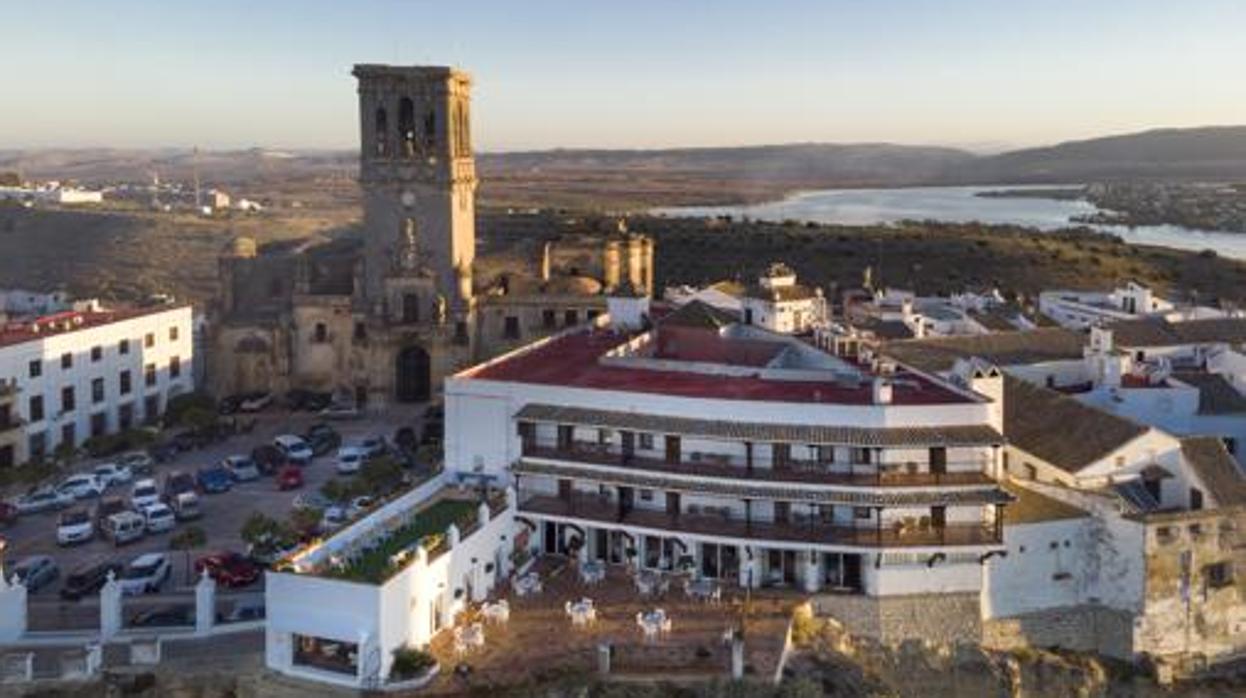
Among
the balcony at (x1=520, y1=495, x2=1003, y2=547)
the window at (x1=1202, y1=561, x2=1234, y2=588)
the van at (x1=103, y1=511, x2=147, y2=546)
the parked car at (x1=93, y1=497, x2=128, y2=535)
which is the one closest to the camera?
the balcony at (x1=520, y1=495, x2=1003, y2=547)

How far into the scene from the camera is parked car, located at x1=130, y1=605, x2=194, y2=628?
26562mm

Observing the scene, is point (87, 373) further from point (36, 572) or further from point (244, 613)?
point (244, 613)

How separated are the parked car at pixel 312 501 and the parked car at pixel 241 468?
2.73 m

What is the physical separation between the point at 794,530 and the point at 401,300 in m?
25.4

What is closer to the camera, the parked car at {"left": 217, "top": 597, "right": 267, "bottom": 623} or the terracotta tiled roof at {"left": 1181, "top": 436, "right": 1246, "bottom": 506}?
the parked car at {"left": 217, "top": 597, "right": 267, "bottom": 623}

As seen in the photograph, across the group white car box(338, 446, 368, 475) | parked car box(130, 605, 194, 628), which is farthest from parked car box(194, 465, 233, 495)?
parked car box(130, 605, 194, 628)

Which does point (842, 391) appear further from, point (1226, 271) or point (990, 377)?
point (1226, 271)

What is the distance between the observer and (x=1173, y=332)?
43.8 metres

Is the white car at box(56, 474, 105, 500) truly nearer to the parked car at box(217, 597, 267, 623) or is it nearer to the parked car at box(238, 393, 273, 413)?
the parked car at box(238, 393, 273, 413)

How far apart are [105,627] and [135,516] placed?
708cm

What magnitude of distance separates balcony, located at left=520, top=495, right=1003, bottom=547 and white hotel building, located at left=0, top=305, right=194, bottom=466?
811 inches

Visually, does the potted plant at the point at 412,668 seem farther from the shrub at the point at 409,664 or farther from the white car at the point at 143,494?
the white car at the point at 143,494

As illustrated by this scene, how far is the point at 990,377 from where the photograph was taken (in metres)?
30.1

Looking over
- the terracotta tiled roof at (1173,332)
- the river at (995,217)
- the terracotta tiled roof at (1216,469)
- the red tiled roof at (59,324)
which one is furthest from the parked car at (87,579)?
the river at (995,217)
